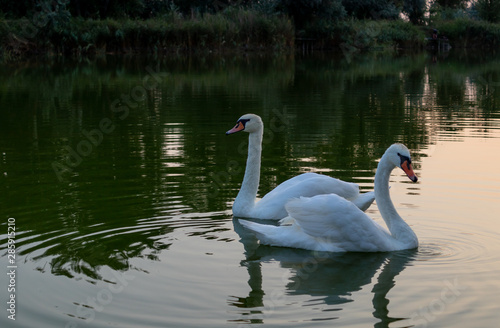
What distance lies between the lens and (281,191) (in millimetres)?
8117

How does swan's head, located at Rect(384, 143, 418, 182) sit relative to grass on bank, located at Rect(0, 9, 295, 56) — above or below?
below

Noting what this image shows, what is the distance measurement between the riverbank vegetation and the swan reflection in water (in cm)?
3278

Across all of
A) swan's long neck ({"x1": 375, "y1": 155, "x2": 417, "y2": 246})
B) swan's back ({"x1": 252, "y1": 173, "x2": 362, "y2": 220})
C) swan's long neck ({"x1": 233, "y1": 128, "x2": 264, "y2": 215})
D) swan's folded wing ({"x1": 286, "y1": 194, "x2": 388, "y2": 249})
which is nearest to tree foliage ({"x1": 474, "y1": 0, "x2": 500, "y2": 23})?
swan's long neck ({"x1": 233, "y1": 128, "x2": 264, "y2": 215})

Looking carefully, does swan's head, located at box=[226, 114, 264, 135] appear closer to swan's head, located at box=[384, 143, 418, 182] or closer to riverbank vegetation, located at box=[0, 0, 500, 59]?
swan's head, located at box=[384, 143, 418, 182]

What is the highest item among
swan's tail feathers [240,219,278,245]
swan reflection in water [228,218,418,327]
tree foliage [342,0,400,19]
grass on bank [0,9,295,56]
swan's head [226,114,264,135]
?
tree foliage [342,0,400,19]

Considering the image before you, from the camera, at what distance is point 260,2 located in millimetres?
52969

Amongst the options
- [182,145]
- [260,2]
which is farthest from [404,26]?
[182,145]

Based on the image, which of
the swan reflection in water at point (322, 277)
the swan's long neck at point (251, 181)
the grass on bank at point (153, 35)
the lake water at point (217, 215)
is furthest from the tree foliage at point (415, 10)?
the swan reflection in water at point (322, 277)

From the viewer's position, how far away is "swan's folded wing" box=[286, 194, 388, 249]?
6625 millimetres

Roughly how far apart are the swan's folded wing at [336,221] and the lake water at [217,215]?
0.67ft

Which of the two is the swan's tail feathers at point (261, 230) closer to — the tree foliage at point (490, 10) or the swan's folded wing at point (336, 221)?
the swan's folded wing at point (336, 221)

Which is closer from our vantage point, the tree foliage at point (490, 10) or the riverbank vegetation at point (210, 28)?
the riverbank vegetation at point (210, 28)

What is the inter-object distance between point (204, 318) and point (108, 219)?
9.90 feet

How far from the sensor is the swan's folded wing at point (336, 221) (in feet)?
21.7
